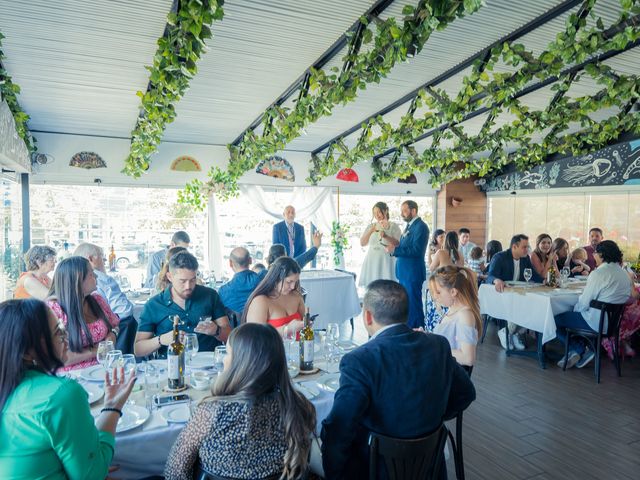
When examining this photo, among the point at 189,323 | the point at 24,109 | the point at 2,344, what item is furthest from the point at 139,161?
the point at 2,344

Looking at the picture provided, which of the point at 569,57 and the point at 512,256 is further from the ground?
the point at 569,57

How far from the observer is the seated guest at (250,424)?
1549 millimetres

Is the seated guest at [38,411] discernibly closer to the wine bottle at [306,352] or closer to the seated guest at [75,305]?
the wine bottle at [306,352]

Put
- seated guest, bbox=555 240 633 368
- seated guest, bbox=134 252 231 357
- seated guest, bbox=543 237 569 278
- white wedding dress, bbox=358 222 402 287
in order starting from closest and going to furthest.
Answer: seated guest, bbox=134 252 231 357 → seated guest, bbox=555 240 633 368 → seated guest, bbox=543 237 569 278 → white wedding dress, bbox=358 222 402 287

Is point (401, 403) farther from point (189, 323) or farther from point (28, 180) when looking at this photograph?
point (28, 180)

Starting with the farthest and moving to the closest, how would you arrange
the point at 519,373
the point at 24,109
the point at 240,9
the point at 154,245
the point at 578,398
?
1. the point at 154,245
2. the point at 24,109
3. the point at 519,373
4. the point at 578,398
5. the point at 240,9

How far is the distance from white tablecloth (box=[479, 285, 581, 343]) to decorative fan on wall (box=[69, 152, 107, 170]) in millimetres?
6180

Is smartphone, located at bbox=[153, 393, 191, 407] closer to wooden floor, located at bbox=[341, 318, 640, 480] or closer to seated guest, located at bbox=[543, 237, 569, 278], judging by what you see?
wooden floor, located at bbox=[341, 318, 640, 480]

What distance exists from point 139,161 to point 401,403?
6136mm

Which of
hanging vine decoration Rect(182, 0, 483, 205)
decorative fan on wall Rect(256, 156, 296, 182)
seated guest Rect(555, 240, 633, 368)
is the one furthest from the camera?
decorative fan on wall Rect(256, 156, 296, 182)

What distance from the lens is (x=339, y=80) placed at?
4512mm

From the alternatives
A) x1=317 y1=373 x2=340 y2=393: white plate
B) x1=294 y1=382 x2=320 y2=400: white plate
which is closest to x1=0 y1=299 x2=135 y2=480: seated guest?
x1=294 y1=382 x2=320 y2=400: white plate

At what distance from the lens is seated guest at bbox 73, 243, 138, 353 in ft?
12.8

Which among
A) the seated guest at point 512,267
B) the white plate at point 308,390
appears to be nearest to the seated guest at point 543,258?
the seated guest at point 512,267
